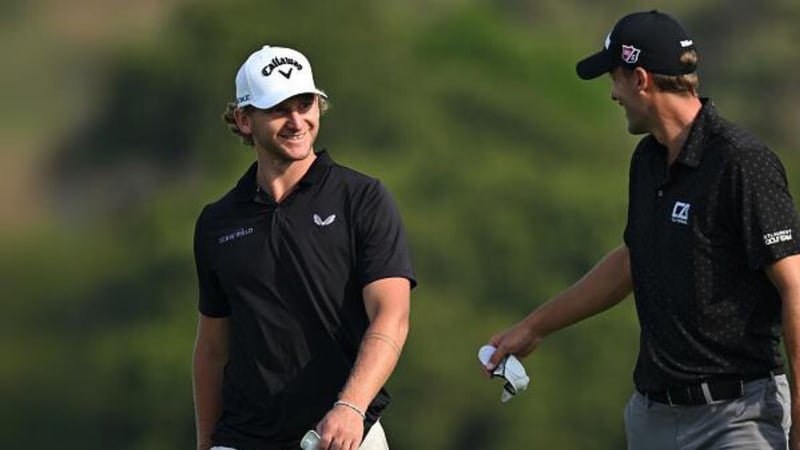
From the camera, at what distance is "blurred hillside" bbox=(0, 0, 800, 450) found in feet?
121

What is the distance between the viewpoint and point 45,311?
3966 centimetres

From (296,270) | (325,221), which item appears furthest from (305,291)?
(325,221)

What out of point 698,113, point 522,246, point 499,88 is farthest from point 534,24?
point 698,113

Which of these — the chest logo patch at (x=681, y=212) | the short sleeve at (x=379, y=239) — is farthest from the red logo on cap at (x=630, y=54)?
the short sleeve at (x=379, y=239)

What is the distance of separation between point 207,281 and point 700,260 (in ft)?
5.23

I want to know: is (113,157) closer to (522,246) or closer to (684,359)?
(522,246)

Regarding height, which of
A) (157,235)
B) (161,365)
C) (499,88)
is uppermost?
(499,88)

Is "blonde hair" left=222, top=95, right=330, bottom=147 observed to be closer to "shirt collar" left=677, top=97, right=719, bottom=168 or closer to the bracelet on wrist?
the bracelet on wrist

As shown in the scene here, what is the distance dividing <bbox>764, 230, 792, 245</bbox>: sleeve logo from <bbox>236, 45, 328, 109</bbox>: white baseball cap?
1.44 meters

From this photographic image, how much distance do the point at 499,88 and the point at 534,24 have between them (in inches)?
81.2

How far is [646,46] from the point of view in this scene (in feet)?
19.0

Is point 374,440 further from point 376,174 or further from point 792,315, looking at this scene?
point 376,174

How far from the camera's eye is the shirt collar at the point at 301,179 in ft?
19.5

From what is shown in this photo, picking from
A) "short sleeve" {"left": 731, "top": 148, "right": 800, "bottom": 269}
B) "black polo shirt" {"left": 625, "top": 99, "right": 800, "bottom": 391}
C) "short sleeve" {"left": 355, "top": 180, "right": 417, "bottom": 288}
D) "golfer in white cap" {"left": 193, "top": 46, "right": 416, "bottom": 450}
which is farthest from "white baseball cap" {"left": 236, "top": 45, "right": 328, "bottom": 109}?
"short sleeve" {"left": 731, "top": 148, "right": 800, "bottom": 269}
